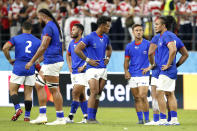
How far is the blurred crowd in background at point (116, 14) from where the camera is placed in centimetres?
2211

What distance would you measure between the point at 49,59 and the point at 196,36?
36.5 ft

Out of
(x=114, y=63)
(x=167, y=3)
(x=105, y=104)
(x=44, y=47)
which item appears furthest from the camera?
(x=167, y=3)

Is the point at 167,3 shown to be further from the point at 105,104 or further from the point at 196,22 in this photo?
the point at 105,104

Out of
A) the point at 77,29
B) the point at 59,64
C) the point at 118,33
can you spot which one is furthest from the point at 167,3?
the point at 59,64

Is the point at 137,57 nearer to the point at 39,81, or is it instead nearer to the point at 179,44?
the point at 179,44

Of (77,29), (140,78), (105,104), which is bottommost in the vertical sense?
(105,104)

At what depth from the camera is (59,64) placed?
495 inches

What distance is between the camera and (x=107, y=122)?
1443 centimetres

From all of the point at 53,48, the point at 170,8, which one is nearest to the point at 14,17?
the point at 170,8

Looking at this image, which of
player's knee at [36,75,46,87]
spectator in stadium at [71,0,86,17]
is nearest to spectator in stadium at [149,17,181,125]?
player's knee at [36,75,46,87]

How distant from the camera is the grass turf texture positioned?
11.7 meters

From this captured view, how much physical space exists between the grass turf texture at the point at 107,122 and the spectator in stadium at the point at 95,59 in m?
0.60

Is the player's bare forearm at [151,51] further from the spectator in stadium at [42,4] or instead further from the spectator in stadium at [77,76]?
the spectator in stadium at [42,4]

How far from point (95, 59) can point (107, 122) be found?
1.86 metres
